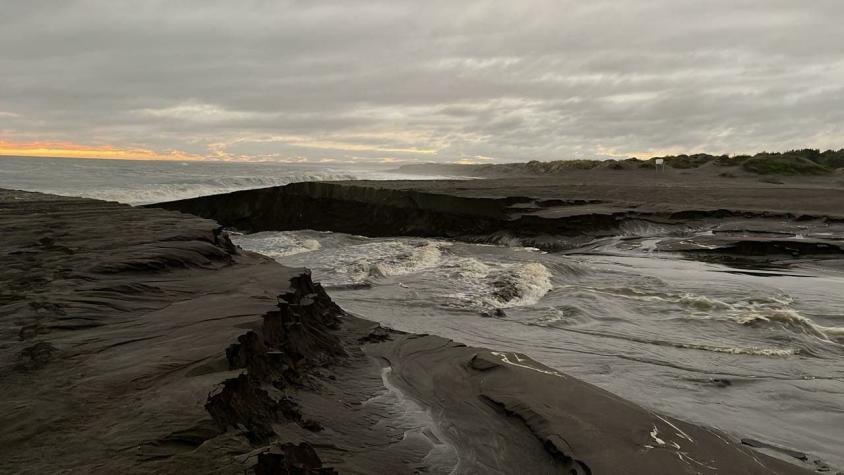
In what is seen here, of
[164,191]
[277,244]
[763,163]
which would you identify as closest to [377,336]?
[277,244]

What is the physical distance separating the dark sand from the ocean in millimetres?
572

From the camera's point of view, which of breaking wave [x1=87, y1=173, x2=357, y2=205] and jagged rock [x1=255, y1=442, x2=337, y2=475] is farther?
breaking wave [x1=87, y1=173, x2=357, y2=205]

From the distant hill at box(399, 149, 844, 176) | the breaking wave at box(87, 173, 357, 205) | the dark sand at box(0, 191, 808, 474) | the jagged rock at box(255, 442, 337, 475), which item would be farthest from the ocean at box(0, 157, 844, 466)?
Answer: the distant hill at box(399, 149, 844, 176)

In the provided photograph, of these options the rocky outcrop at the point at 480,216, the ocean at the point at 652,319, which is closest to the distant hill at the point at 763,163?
the rocky outcrop at the point at 480,216

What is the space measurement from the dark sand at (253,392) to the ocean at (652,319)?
57 centimetres

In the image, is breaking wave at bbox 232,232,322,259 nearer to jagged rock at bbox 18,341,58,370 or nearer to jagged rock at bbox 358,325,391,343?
jagged rock at bbox 358,325,391,343

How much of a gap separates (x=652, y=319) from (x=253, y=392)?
5.80m

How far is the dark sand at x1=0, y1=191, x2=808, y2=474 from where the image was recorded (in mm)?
2342

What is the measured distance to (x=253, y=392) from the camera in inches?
117

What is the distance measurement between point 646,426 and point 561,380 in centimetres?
83

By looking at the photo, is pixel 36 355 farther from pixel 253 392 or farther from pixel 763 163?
pixel 763 163

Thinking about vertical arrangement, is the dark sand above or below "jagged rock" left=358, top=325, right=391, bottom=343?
above

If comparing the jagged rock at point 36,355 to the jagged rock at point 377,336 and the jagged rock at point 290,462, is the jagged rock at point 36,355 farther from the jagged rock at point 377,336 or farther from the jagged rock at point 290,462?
the jagged rock at point 377,336

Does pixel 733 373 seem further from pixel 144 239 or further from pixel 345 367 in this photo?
pixel 144 239
